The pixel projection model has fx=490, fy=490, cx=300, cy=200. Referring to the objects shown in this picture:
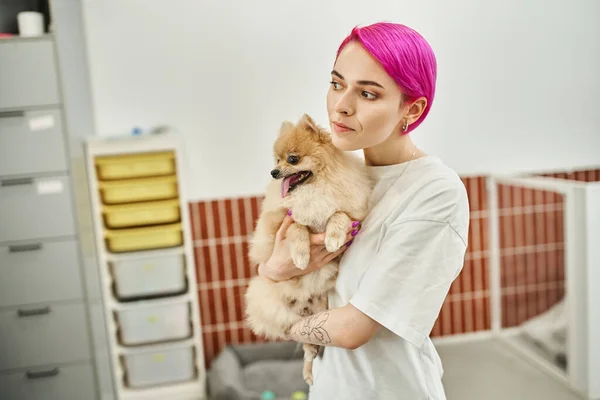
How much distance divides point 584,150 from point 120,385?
3.18m

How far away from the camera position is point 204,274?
2955mm

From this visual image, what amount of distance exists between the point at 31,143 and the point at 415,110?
2026 millimetres

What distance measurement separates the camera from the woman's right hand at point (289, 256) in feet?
3.61

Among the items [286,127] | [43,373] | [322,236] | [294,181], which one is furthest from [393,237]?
[43,373]

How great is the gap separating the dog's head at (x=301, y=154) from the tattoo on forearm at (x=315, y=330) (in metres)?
0.29

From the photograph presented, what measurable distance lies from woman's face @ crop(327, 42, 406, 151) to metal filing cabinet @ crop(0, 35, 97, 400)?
1822 mm

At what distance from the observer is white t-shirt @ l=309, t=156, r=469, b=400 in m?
0.96

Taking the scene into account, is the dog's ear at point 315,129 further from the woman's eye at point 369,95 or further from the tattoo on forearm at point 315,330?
the tattoo on forearm at point 315,330

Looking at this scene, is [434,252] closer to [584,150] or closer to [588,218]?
[588,218]

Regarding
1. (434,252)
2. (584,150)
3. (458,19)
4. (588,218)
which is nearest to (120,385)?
(434,252)

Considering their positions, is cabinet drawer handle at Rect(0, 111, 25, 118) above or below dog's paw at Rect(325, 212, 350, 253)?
above

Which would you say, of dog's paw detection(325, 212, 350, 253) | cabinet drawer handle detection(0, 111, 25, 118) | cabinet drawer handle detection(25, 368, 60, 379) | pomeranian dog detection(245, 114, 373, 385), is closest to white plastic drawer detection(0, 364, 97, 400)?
cabinet drawer handle detection(25, 368, 60, 379)

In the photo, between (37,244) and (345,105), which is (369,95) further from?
(37,244)

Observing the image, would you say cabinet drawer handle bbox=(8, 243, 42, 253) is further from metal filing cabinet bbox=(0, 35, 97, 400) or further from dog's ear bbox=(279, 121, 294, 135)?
dog's ear bbox=(279, 121, 294, 135)
